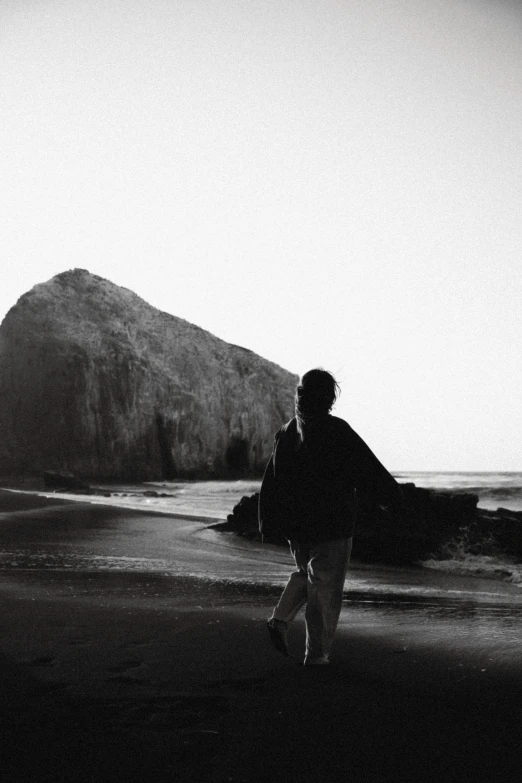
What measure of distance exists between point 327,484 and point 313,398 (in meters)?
0.49

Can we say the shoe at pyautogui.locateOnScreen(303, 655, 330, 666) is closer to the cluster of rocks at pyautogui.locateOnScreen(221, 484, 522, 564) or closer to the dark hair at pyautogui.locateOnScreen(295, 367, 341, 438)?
the dark hair at pyautogui.locateOnScreen(295, 367, 341, 438)

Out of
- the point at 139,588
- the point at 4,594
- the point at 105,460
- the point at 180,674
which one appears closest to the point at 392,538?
the point at 139,588

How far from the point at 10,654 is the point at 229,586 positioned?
2.89 metres

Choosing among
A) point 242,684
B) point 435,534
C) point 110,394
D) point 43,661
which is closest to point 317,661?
point 242,684

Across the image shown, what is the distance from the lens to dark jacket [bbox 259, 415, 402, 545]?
11.1 feet

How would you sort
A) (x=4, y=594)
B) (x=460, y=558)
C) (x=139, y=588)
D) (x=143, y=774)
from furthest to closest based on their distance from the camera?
(x=460, y=558) → (x=139, y=588) → (x=4, y=594) → (x=143, y=774)

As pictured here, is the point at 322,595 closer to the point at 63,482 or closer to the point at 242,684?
the point at 242,684

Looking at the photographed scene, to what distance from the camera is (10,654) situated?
3.21 metres

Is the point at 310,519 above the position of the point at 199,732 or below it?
above

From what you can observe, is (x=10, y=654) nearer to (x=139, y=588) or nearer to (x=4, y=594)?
(x=4, y=594)

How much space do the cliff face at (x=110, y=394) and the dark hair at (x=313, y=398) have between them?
41.6 m

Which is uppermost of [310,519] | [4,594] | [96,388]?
[96,388]

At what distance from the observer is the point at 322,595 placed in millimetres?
3318

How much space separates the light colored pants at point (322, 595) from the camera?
3270 mm
